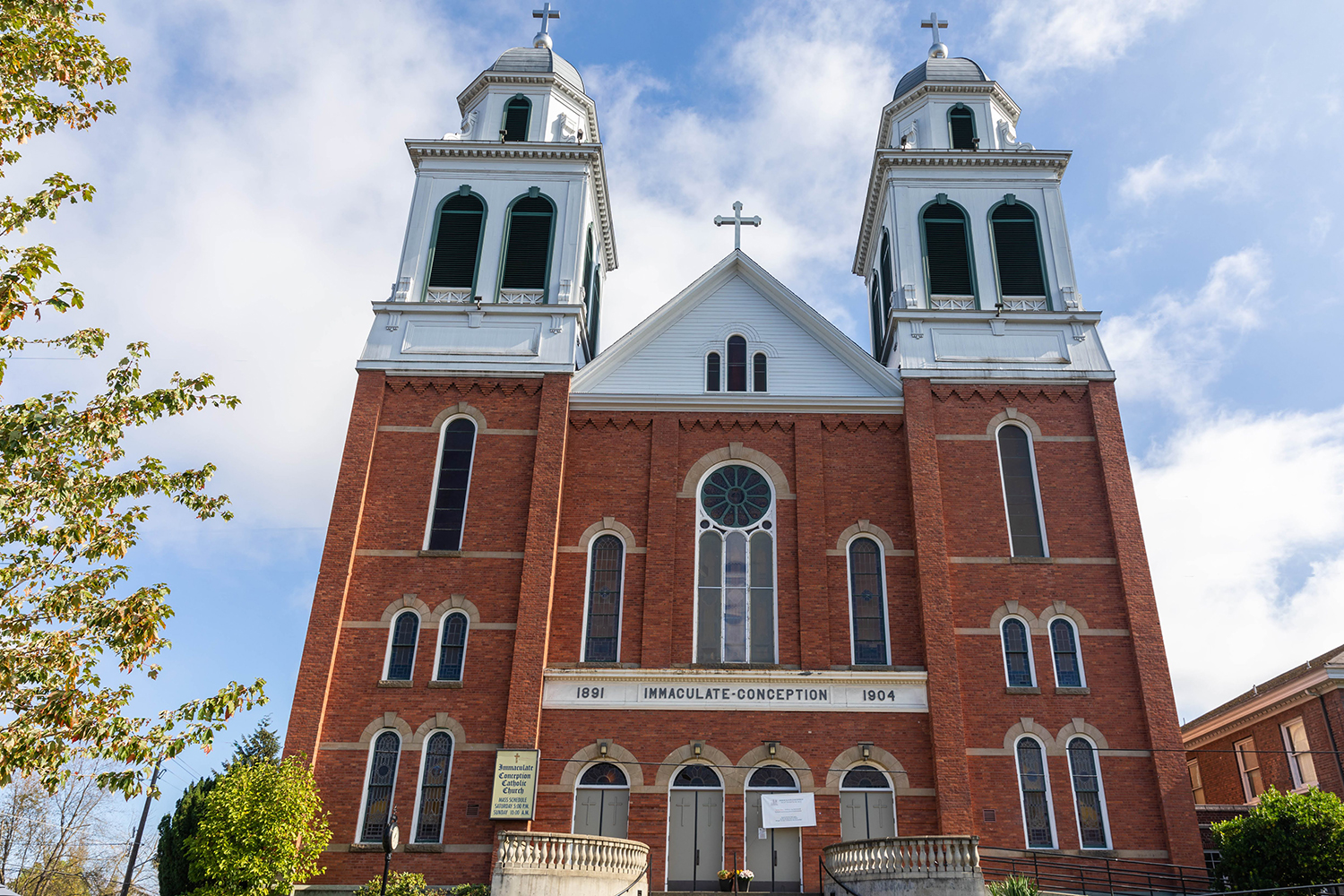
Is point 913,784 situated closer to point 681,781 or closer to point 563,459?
point 681,781

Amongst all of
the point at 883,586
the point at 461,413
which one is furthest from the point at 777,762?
the point at 461,413

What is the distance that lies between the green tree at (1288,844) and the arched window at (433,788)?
15.3 m

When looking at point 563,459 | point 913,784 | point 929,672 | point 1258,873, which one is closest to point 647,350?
point 563,459

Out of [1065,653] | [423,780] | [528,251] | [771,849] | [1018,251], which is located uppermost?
[1018,251]

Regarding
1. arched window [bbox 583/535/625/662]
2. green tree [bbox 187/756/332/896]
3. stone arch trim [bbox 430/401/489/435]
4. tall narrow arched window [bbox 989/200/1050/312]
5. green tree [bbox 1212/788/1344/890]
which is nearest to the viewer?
green tree [bbox 1212/788/1344/890]

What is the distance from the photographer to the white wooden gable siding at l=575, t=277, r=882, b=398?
2608 centimetres

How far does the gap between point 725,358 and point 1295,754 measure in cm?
1842

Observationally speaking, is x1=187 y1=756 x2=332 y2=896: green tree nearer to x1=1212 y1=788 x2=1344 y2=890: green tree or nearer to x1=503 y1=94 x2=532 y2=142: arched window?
x1=1212 y1=788 x2=1344 y2=890: green tree

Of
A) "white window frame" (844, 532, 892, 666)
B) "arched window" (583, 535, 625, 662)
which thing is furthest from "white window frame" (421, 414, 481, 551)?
"white window frame" (844, 532, 892, 666)

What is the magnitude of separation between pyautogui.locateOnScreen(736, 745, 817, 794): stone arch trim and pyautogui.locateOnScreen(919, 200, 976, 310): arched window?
12.6 m

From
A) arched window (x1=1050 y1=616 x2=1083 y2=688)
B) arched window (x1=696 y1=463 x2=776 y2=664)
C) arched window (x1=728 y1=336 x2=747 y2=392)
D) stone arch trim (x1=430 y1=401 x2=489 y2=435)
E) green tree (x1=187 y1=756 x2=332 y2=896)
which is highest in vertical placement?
arched window (x1=728 y1=336 x2=747 y2=392)

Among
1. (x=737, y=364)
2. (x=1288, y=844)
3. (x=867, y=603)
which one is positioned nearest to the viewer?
(x=1288, y=844)

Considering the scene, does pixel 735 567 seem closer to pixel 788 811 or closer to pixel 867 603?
pixel 867 603

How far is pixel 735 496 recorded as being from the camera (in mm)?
24672
